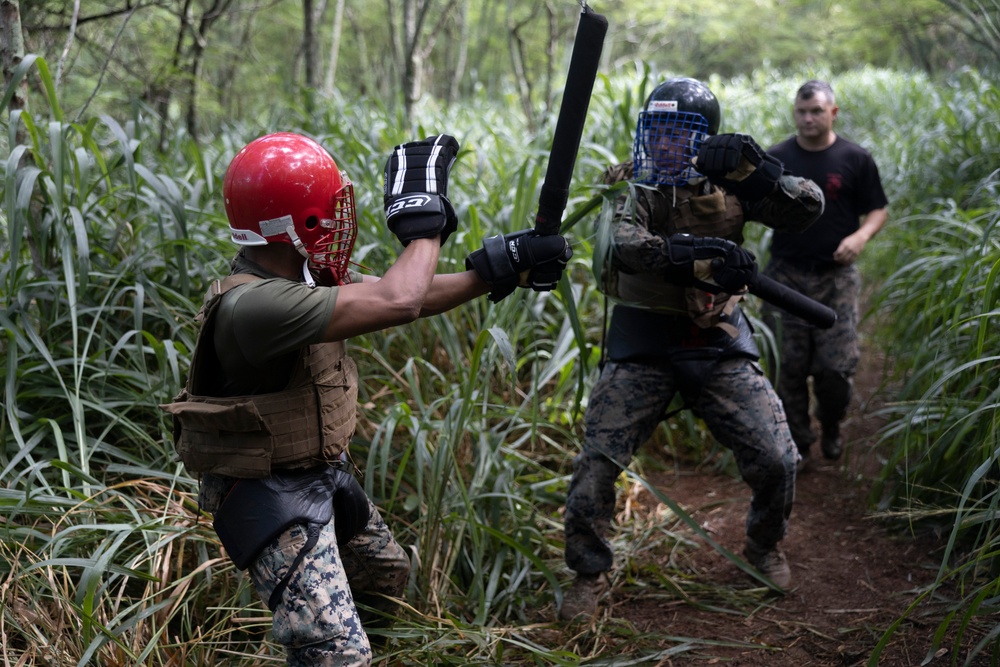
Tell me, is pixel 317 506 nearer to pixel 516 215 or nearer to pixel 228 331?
pixel 228 331

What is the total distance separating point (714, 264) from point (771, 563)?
132 centimetres

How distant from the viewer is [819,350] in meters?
4.17

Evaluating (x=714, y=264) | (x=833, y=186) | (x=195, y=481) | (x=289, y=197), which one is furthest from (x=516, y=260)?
(x=833, y=186)

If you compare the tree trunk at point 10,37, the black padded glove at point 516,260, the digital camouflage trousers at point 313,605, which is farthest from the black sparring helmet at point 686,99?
the tree trunk at point 10,37

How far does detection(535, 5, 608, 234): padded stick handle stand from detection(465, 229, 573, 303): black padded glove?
63 mm

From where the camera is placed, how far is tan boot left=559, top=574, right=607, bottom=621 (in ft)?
9.22

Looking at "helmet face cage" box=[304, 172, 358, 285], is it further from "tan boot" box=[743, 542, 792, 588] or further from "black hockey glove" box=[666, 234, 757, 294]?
"tan boot" box=[743, 542, 792, 588]

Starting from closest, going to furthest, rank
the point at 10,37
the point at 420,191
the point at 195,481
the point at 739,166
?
the point at 420,191
the point at 739,166
the point at 195,481
the point at 10,37

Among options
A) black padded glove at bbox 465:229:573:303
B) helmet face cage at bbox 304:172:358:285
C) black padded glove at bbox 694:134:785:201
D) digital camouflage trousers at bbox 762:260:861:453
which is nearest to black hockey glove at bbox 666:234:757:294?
black padded glove at bbox 694:134:785:201

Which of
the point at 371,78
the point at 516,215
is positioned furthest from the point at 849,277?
the point at 371,78

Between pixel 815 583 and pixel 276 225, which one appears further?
pixel 815 583

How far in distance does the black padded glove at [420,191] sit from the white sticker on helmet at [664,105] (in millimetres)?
985

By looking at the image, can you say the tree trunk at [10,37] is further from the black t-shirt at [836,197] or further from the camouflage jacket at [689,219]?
the black t-shirt at [836,197]

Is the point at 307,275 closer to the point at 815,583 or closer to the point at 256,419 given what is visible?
the point at 256,419
